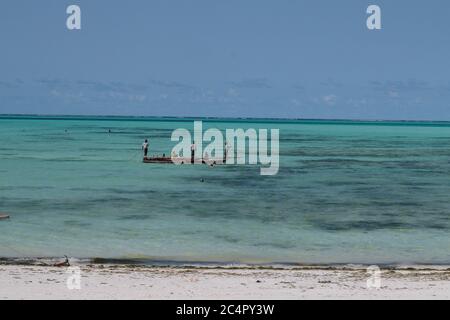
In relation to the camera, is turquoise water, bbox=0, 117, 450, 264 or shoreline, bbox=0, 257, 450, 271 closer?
shoreline, bbox=0, 257, 450, 271

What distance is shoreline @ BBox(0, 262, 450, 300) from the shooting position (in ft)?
45.8

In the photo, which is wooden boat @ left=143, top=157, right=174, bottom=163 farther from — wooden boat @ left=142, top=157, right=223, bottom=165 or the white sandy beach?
the white sandy beach

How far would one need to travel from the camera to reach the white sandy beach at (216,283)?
45.8 feet

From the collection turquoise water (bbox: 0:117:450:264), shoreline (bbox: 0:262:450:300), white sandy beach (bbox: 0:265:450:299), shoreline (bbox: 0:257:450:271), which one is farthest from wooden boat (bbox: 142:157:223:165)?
white sandy beach (bbox: 0:265:450:299)

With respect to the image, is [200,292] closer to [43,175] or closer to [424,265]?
[424,265]

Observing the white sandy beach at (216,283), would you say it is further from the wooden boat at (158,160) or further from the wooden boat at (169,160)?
the wooden boat at (158,160)

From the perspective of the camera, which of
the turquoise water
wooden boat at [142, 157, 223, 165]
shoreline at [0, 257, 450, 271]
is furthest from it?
wooden boat at [142, 157, 223, 165]

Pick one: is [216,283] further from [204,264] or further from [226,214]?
[226,214]

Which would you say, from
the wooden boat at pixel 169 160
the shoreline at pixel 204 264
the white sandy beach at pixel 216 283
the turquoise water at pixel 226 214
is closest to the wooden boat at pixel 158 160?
the wooden boat at pixel 169 160

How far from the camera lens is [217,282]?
1558cm

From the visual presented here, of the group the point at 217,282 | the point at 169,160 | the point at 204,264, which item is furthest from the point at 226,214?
the point at 169,160

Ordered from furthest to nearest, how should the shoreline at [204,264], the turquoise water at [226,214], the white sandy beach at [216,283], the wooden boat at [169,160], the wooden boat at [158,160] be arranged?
the wooden boat at [158,160], the wooden boat at [169,160], the turquoise water at [226,214], the shoreline at [204,264], the white sandy beach at [216,283]

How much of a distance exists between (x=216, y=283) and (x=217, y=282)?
0.15 m

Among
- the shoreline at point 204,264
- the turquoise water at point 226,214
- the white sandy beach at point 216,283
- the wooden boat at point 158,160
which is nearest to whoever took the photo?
the white sandy beach at point 216,283
